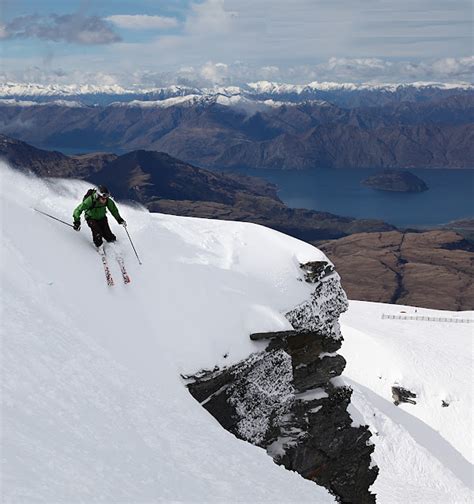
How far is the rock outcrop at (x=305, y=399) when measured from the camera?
20.0 meters

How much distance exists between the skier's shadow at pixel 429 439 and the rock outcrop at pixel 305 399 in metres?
18.4

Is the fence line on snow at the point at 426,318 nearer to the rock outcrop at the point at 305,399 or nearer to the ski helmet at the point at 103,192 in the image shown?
the rock outcrop at the point at 305,399

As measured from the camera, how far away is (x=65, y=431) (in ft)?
32.4

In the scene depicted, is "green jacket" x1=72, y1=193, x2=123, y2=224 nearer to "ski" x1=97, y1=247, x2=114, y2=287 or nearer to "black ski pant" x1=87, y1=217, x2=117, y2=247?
"black ski pant" x1=87, y1=217, x2=117, y2=247

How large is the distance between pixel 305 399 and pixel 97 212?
12.3m

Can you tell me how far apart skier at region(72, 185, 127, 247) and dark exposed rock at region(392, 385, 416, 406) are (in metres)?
38.9

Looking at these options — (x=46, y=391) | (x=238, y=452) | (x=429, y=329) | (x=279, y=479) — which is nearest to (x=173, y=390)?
(x=238, y=452)

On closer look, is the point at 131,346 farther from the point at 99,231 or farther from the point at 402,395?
the point at 402,395

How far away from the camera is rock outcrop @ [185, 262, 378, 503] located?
786 inches

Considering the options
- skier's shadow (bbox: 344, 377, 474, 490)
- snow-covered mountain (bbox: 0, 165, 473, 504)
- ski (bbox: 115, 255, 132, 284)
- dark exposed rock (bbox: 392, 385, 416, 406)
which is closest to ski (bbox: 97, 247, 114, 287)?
snow-covered mountain (bbox: 0, 165, 473, 504)

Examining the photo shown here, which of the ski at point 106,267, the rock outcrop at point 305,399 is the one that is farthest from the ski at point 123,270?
the rock outcrop at point 305,399

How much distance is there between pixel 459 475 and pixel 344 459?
21313 millimetres

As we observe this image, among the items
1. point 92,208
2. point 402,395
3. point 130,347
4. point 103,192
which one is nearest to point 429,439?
point 402,395

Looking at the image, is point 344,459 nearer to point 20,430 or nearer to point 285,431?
point 285,431
